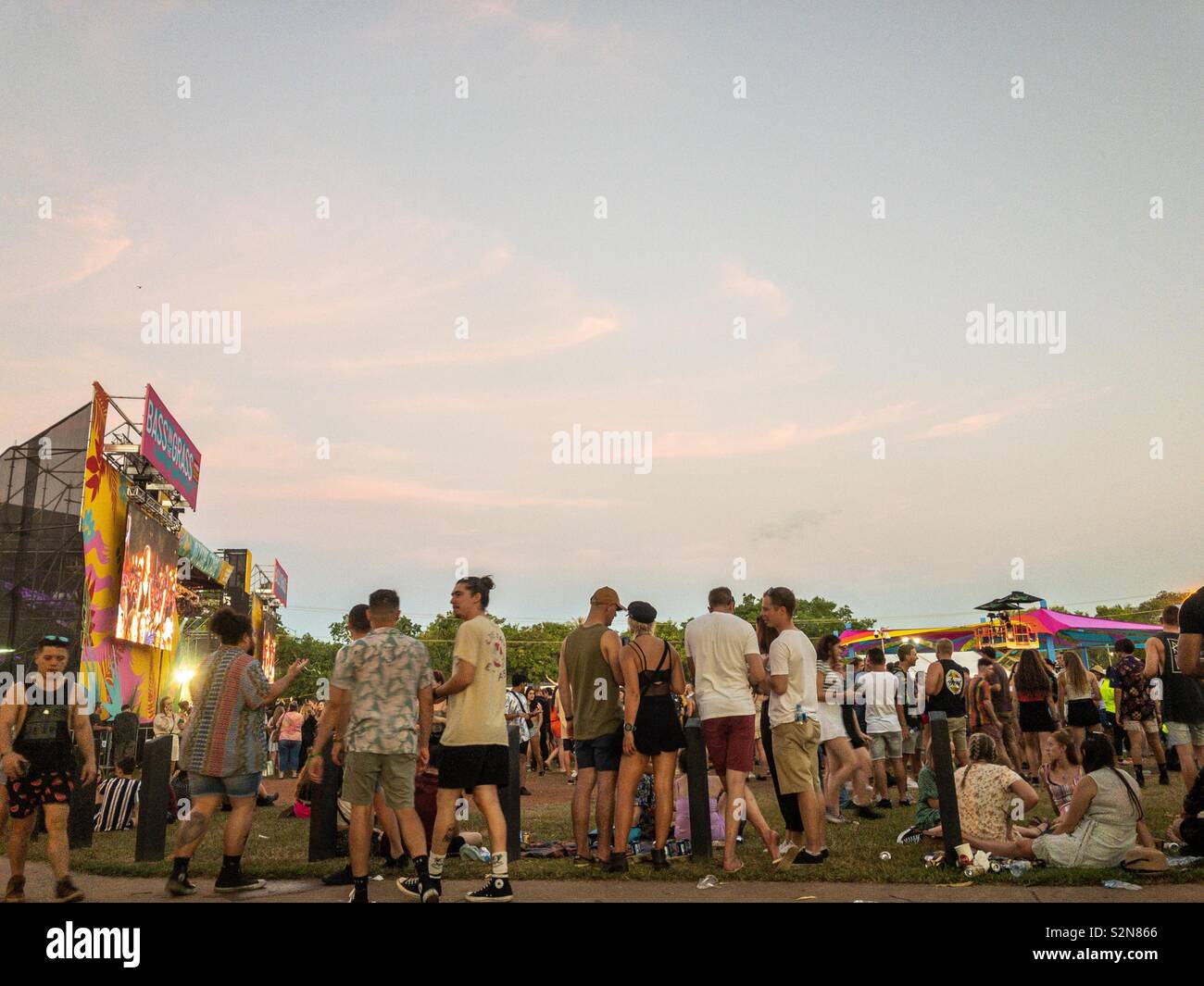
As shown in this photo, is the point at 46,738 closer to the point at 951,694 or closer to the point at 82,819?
the point at 82,819

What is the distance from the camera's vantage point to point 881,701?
11039 mm

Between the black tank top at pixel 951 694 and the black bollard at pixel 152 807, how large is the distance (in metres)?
8.26

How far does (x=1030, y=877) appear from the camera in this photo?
6.49 m

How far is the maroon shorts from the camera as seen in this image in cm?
720

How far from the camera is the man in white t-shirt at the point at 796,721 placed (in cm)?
733

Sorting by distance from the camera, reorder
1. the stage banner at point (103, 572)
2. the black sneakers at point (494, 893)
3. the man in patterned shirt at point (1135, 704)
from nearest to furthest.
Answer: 1. the black sneakers at point (494, 893)
2. the man in patterned shirt at point (1135, 704)
3. the stage banner at point (103, 572)

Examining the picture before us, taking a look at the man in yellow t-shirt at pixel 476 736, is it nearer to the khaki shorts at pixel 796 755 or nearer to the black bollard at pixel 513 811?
the black bollard at pixel 513 811

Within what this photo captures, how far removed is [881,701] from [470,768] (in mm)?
6499

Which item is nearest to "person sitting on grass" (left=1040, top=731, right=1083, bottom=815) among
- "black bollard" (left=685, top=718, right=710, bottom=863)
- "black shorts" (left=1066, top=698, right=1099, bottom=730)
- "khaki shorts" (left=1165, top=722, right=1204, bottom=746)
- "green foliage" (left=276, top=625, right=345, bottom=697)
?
"black shorts" (left=1066, top=698, right=1099, bottom=730)

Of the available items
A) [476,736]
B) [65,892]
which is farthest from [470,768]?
[65,892]

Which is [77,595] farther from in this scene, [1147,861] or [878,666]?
[1147,861]

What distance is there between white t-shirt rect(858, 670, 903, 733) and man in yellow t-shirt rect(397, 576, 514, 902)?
19.8 ft

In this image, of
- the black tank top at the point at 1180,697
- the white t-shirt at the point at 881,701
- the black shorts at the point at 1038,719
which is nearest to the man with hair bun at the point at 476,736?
the white t-shirt at the point at 881,701

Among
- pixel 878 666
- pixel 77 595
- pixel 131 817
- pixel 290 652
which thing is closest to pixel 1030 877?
pixel 878 666
